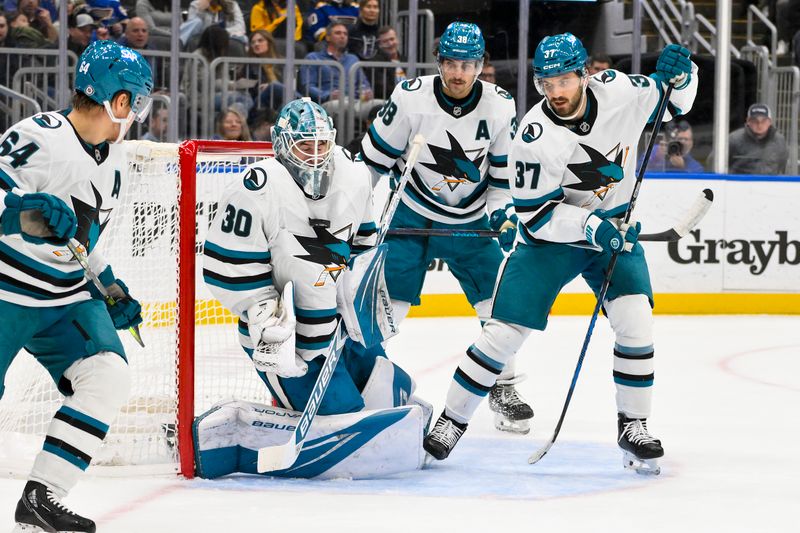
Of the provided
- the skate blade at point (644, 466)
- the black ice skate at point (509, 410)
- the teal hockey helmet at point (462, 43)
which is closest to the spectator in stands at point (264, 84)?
the teal hockey helmet at point (462, 43)

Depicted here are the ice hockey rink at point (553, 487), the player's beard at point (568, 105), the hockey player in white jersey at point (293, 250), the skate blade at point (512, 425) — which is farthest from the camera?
the skate blade at point (512, 425)

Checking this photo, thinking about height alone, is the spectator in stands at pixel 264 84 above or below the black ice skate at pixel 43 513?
above

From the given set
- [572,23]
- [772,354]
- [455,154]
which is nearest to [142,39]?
[572,23]

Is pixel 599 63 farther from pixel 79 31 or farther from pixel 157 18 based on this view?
pixel 79 31

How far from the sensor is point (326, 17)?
6766 millimetres

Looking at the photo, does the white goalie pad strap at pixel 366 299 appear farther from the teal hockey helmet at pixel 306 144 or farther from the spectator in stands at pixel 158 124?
the spectator in stands at pixel 158 124

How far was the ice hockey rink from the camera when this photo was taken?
2.69 m

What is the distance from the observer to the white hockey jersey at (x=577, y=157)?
3137 mm

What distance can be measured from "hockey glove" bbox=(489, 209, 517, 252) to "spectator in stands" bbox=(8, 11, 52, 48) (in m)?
3.31

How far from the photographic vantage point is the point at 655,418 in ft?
12.9

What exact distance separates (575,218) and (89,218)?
4.02 ft

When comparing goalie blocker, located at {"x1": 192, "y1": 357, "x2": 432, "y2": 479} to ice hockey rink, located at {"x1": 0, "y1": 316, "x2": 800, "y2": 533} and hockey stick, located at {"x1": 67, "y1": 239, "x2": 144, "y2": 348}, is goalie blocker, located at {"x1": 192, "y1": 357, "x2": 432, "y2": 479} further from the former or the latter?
hockey stick, located at {"x1": 67, "y1": 239, "x2": 144, "y2": 348}

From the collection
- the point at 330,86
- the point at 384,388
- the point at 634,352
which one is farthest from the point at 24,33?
the point at 634,352

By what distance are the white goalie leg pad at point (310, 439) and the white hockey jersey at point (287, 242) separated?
17 centimetres
